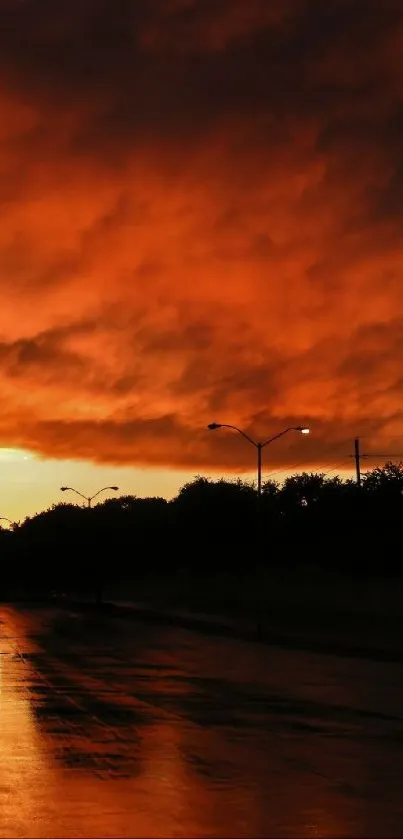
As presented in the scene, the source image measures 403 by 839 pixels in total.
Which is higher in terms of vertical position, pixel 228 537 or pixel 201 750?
pixel 228 537

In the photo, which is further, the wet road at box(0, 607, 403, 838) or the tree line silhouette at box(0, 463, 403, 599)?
the tree line silhouette at box(0, 463, 403, 599)

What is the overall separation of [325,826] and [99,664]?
959 inches

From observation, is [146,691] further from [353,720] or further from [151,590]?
[151,590]

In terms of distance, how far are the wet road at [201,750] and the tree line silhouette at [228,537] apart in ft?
85.6

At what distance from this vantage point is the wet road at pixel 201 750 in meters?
10.9

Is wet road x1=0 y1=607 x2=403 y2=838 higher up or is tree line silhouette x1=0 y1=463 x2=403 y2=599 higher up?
tree line silhouette x1=0 y1=463 x2=403 y2=599

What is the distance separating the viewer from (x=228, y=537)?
127500mm

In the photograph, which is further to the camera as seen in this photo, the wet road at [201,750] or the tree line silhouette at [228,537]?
the tree line silhouette at [228,537]

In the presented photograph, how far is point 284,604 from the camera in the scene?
235 feet

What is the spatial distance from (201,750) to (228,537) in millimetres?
112156

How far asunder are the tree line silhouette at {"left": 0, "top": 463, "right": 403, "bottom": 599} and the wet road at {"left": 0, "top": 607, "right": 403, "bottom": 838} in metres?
26.1

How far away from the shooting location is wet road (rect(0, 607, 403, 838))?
10.9m

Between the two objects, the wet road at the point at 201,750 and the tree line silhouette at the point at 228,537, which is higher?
the tree line silhouette at the point at 228,537

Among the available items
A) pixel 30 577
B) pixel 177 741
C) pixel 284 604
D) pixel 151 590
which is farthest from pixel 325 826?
pixel 30 577
